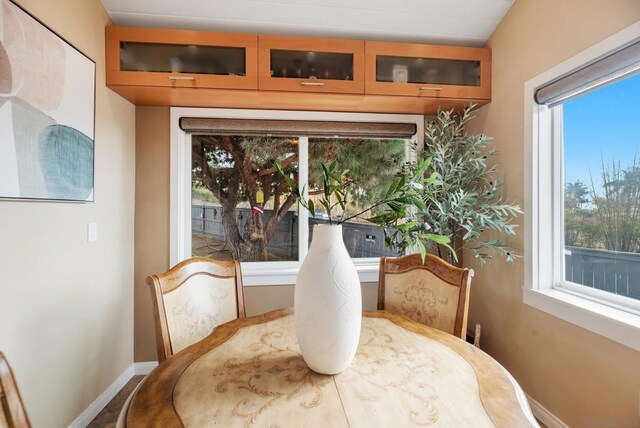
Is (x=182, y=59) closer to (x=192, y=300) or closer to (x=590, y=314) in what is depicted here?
(x=192, y=300)

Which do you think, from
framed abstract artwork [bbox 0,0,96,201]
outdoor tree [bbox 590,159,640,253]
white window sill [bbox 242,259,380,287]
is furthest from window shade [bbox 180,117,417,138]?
outdoor tree [bbox 590,159,640,253]

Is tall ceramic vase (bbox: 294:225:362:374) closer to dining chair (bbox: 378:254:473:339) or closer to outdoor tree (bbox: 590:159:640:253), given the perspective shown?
dining chair (bbox: 378:254:473:339)

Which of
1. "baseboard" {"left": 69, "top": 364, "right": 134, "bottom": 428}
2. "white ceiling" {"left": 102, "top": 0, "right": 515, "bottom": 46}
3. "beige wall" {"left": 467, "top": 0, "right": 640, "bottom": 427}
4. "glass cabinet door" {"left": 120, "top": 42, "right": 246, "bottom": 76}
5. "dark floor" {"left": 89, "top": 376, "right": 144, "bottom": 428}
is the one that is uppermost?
"white ceiling" {"left": 102, "top": 0, "right": 515, "bottom": 46}

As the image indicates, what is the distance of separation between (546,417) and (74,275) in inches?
106

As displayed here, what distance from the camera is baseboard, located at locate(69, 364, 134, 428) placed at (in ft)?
5.69

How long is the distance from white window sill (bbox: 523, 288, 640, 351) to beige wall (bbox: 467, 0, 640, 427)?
4 cm

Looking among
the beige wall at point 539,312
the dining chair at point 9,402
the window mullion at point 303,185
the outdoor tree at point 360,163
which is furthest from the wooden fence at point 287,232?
the dining chair at point 9,402

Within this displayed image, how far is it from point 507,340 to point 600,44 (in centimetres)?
171

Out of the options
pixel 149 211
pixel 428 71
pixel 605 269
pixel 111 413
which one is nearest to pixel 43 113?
pixel 149 211

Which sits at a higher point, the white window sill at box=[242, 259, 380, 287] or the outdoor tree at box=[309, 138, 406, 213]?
the outdoor tree at box=[309, 138, 406, 213]

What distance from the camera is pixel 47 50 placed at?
1.44m

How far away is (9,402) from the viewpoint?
661 millimetres

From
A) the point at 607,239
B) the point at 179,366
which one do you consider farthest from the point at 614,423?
the point at 179,366

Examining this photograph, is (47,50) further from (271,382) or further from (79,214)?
(271,382)
